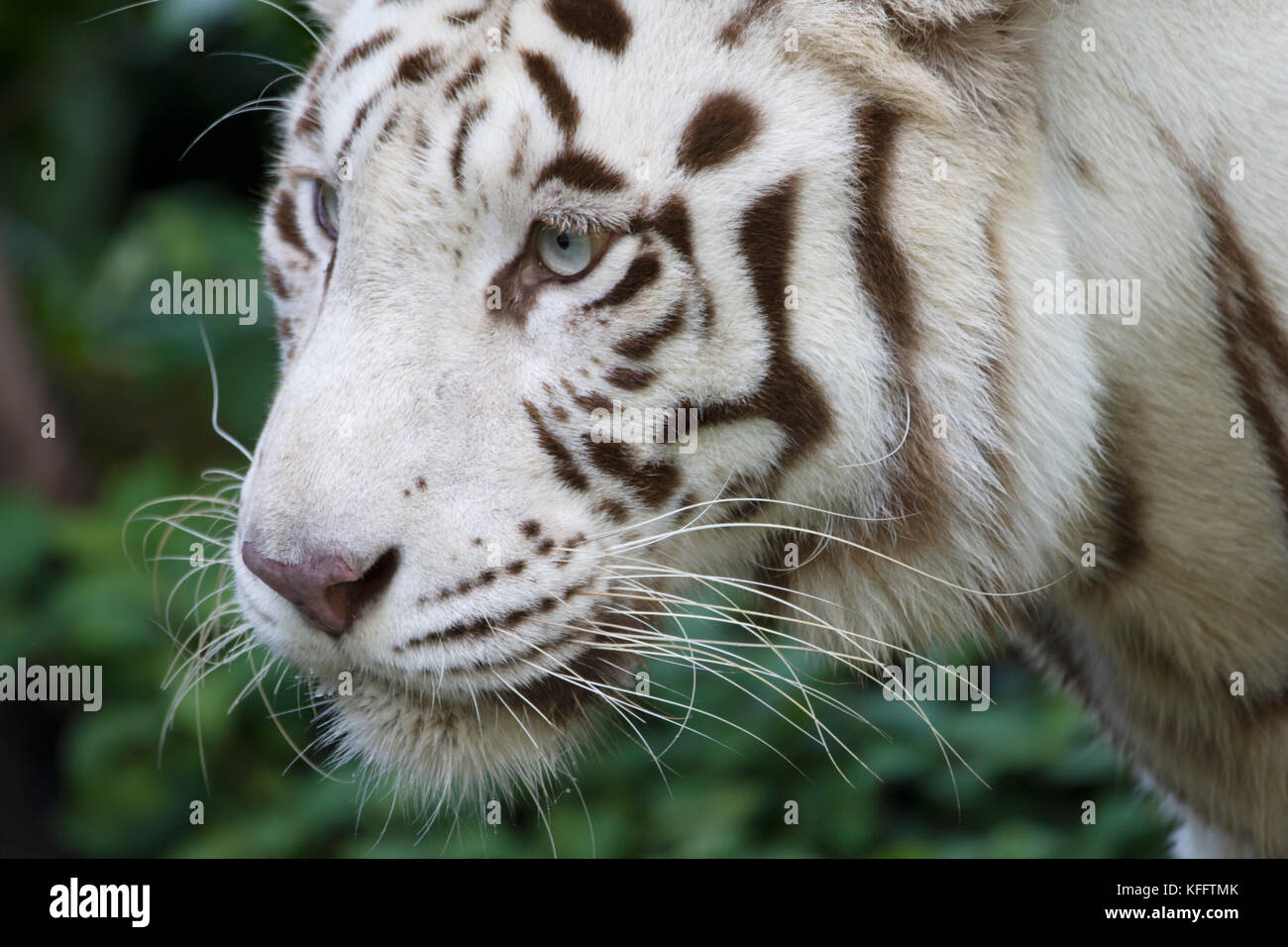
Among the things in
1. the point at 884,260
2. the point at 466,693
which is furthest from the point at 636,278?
the point at 466,693

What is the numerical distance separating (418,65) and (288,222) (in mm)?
361

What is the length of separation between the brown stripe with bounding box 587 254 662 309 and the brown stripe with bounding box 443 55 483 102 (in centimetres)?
24

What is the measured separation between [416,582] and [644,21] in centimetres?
59

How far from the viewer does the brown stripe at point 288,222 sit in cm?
162

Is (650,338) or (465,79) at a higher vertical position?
(465,79)

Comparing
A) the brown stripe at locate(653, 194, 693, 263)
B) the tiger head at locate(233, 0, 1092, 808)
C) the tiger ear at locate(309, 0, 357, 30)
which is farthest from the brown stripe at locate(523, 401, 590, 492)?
the tiger ear at locate(309, 0, 357, 30)

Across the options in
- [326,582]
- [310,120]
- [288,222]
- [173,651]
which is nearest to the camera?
[326,582]

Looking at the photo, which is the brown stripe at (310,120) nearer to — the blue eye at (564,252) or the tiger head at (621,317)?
the tiger head at (621,317)

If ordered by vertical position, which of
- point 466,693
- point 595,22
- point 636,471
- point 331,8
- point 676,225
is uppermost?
point 331,8

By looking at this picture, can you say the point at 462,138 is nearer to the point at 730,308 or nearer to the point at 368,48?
the point at 368,48

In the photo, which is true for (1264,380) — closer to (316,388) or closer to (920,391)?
(920,391)

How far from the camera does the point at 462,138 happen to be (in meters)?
1.31

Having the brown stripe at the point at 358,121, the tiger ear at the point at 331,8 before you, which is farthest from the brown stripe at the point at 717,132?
the tiger ear at the point at 331,8

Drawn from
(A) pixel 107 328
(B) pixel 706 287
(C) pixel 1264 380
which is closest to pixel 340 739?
(B) pixel 706 287
